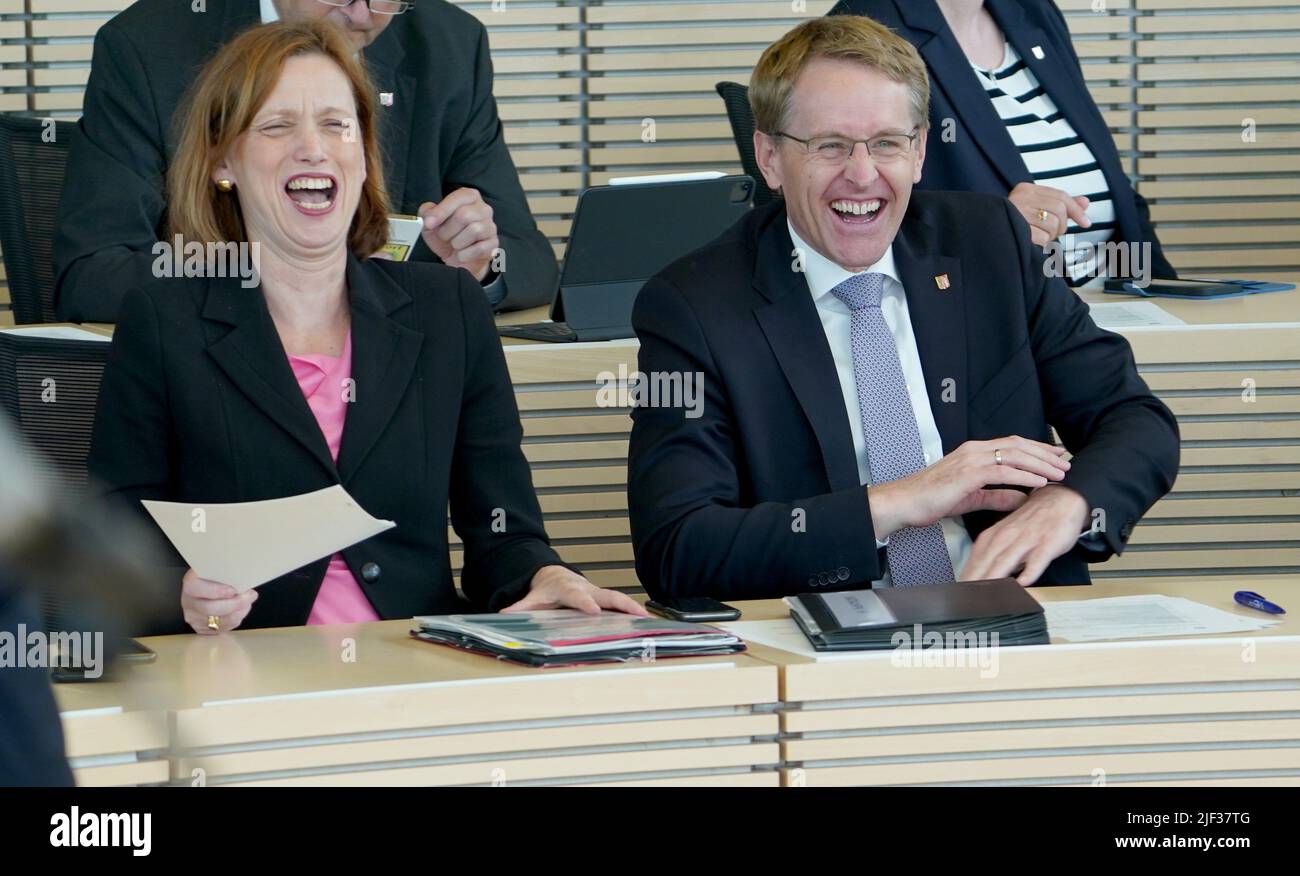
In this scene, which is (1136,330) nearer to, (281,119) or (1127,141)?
(281,119)

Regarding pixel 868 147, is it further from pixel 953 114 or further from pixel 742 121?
pixel 742 121

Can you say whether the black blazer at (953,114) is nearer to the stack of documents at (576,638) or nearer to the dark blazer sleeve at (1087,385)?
the dark blazer sleeve at (1087,385)

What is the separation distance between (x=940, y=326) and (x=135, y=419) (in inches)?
46.0

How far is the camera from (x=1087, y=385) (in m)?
2.50

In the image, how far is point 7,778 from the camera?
846 mm

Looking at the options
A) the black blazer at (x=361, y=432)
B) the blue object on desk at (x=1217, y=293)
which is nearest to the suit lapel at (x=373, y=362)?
the black blazer at (x=361, y=432)

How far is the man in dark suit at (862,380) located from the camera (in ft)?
7.38

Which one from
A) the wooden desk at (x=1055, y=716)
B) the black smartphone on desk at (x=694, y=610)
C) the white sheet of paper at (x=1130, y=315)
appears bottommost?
the wooden desk at (x=1055, y=716)

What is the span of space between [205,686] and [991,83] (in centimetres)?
245

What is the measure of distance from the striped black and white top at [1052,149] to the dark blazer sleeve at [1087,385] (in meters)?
1.02

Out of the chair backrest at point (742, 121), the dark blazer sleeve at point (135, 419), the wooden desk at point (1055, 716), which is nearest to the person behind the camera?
the wooden desk at point (1055, 716)
